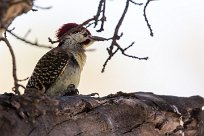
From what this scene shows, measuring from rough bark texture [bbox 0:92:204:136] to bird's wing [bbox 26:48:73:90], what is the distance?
1681 millimetres

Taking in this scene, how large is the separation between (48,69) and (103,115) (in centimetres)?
243

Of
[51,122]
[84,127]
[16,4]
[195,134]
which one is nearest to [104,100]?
[84,127]

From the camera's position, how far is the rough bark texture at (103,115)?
373 cm

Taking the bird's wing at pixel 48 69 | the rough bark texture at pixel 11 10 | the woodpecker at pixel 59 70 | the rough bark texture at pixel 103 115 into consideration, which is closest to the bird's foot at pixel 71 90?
the woodpecker at pixel 59 70

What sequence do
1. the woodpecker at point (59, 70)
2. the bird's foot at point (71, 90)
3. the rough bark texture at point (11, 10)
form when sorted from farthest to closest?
the woodpecker at point (59, 70), the bird's foot at point (71, 90), the rough bark texture at point (11, 10)

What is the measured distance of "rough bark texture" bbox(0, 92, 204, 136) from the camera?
3.73m

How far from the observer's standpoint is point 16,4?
282 cm

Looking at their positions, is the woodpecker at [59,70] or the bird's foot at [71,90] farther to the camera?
the woodpecker at [59,70]

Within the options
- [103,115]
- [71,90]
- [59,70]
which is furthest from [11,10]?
[59,70]

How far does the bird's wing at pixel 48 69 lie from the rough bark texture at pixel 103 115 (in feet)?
5.51

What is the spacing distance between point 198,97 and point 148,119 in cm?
91

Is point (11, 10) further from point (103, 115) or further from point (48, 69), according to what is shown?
point (48, 69)

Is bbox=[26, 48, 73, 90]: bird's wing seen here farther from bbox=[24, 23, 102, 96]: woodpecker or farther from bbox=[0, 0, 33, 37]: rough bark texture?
bbox=[0, 0, 33, 37]: rough bark texture

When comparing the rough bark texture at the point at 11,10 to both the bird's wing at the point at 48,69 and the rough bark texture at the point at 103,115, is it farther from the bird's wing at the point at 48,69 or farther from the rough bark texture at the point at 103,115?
the bird's wing at the point at 48,69
